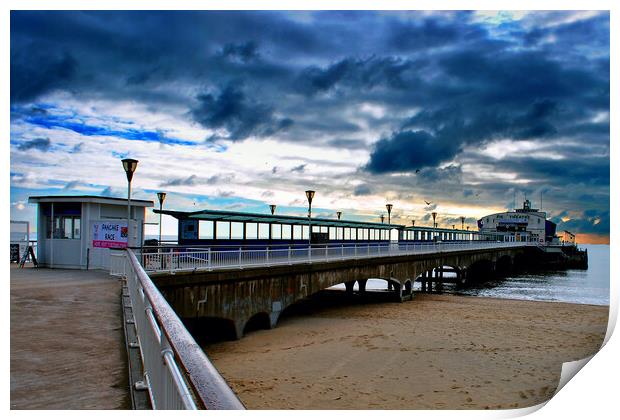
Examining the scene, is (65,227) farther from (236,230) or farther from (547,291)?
(547,291)

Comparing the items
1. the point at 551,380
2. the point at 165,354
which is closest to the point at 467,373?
the point at 551,380

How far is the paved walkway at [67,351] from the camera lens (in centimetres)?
455

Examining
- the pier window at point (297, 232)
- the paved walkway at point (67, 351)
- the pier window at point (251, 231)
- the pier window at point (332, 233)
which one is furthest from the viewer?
the pier window at point (332, 233)

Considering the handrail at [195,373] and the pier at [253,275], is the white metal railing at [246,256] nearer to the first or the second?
the pier at [253,275]

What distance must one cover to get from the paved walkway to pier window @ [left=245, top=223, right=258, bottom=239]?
52.4ft

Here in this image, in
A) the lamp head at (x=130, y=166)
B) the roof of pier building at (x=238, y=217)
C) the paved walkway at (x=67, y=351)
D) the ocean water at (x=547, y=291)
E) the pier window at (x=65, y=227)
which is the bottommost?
the ocean water at (x=547, y=291)

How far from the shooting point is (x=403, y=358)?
15.4m

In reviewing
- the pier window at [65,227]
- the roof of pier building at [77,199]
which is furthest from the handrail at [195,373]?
the pier window at [65,227]

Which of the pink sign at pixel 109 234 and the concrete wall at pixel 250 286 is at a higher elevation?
the pink sign at pixel 109 234

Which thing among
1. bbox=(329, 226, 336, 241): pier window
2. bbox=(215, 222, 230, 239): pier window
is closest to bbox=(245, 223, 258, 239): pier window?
bbox=(215, 222, 230, 239): pier window

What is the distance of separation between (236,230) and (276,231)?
3703 mm

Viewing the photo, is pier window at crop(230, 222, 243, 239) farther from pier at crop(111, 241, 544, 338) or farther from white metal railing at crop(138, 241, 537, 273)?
pier at crop(111, 241, 544, 338)

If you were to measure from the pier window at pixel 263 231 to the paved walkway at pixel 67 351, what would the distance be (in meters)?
17.0

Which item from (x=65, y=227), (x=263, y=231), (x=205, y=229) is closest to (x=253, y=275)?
(x=205, y=229)
